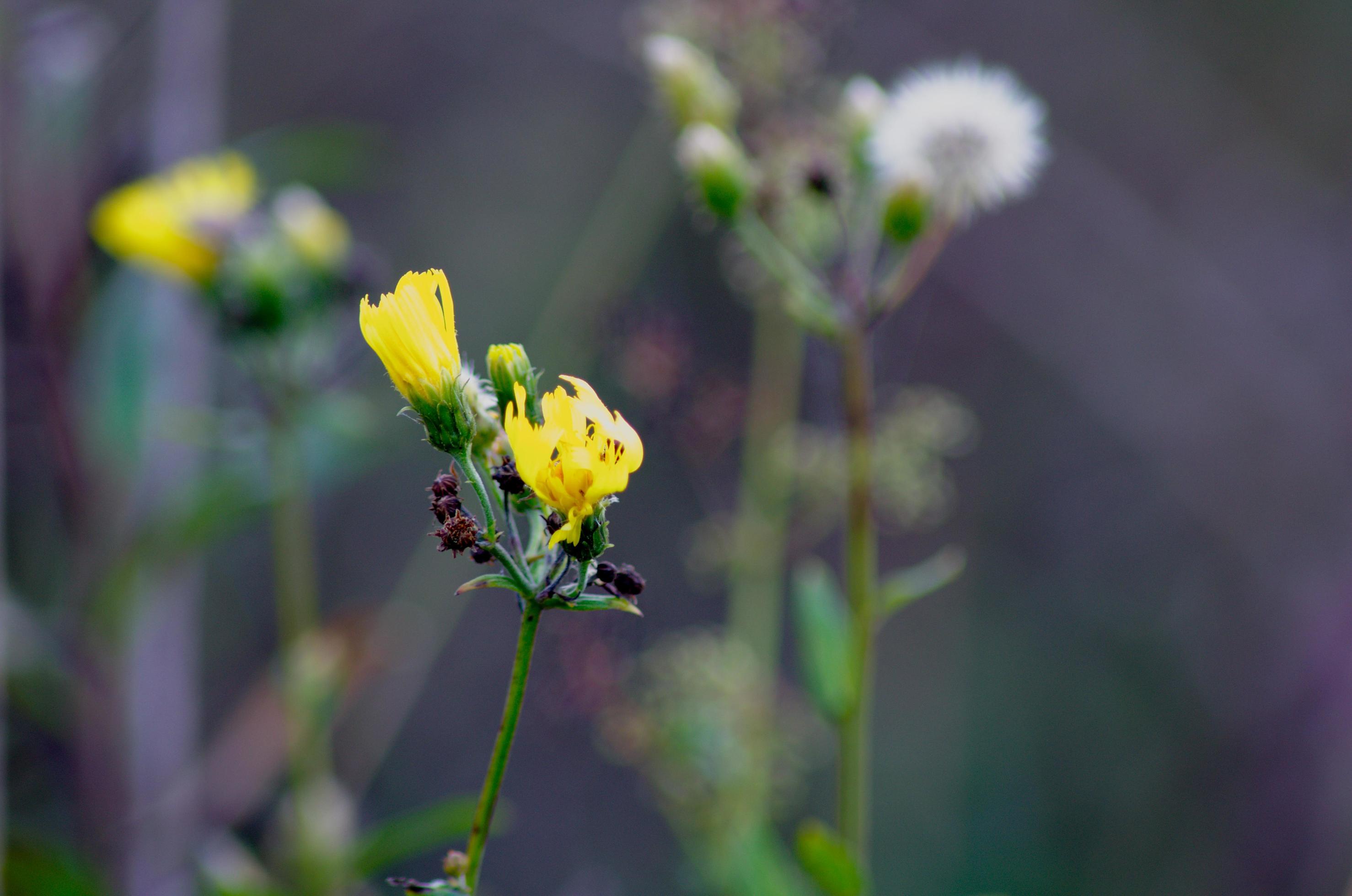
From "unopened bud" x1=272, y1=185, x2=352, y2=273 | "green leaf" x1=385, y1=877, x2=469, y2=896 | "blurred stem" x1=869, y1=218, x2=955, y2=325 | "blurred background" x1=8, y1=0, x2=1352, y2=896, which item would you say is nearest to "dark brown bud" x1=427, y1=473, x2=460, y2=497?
"green leaf" x1=385, y1=877, x2=469, y2=896

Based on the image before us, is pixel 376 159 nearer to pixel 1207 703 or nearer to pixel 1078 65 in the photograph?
pixel 1078 65

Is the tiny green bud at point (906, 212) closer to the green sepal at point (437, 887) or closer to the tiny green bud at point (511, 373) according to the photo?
the tiny green bud at point (511, 373)

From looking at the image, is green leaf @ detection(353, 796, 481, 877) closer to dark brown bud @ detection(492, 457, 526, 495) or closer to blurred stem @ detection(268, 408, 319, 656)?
blurred stem @ detection(268, 408, 319, 656)

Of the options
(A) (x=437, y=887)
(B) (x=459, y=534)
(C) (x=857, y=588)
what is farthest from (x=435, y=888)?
(C) (x=857, y=588)

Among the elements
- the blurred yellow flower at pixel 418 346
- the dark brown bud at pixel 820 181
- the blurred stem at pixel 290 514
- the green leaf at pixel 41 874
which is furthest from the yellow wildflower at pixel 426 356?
the green leaf at pixel 41 874

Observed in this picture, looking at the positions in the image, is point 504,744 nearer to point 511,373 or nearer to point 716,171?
point 511,373

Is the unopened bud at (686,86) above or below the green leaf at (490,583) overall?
above
